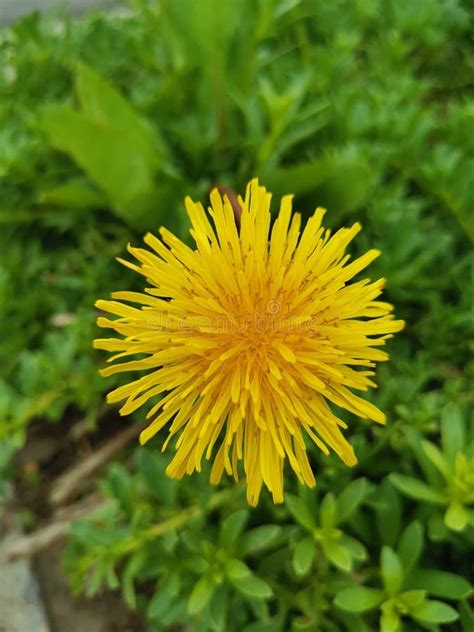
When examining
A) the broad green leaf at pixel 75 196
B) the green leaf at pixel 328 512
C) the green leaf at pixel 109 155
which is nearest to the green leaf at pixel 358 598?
the green leaf at pixel 328 512

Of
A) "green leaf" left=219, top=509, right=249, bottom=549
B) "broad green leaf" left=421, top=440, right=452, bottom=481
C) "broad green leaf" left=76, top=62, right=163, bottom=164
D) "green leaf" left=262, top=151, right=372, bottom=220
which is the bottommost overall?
"broad green leaf" left=421, top=440, right=452, bottom=481

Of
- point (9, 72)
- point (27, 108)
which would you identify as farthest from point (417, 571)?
point (9, 72)

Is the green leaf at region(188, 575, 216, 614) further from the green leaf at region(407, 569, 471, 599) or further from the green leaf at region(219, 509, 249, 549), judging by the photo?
the green leaf at region(407, 569, 471, 599)

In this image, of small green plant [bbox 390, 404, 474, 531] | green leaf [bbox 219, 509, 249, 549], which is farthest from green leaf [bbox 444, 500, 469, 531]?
green leaf [bbox 219, 509, 249, 549]

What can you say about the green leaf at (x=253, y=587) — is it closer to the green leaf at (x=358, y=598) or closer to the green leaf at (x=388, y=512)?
the green leaf at (x=358, y=598)

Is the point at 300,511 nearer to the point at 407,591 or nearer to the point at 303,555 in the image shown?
the point at 303,555

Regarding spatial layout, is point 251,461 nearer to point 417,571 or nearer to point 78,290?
point 417,571
